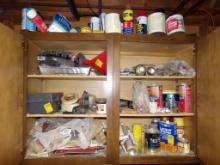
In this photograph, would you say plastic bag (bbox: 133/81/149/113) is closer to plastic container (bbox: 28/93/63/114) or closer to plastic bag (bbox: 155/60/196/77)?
plastic bag (bbox: 155/60/196/77)

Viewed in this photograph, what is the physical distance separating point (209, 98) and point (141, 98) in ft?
1.66

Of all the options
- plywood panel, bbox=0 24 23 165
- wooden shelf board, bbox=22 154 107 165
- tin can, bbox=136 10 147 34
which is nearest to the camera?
plywood panel, bbox=0 24 23 165

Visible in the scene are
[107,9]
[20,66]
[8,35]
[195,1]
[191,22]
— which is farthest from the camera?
[191,22]

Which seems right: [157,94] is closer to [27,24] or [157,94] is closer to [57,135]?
[57,135]

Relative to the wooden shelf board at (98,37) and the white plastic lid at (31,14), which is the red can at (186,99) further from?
the white plastic lid at (31,14)

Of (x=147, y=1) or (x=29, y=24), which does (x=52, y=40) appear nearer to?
(x=29, y=24)

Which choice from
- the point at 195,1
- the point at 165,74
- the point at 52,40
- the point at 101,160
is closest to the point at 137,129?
the point at 101,160

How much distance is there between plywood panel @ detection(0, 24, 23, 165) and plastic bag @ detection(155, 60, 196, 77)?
1039mm

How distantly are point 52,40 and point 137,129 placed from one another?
96cm

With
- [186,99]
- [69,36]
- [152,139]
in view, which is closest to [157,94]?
[186,99]

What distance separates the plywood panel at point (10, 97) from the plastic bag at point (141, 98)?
87 cm

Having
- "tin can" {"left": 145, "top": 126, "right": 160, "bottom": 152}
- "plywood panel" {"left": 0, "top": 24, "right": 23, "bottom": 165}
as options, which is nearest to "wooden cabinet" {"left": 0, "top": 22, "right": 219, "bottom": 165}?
"plywood panel" {"left": 0, "top": 24, "right": 23, "bottom": 165}

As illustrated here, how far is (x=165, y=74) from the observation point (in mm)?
1601

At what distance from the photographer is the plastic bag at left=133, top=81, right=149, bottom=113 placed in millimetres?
1585
